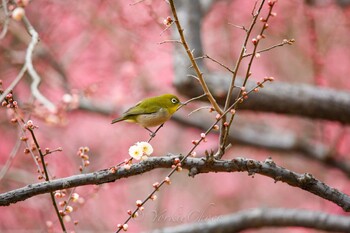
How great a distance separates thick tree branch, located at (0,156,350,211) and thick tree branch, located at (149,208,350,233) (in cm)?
149

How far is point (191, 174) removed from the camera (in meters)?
1.86

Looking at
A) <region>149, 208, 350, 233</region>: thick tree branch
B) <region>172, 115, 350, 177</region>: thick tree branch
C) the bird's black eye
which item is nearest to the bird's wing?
the bird's black eye

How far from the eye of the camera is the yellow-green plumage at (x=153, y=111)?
2596 mm

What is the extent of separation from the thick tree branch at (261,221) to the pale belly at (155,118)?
123 cm

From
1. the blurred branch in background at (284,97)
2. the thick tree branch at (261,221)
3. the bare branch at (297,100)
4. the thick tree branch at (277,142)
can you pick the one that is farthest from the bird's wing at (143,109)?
the thick tree branch at (277,142)

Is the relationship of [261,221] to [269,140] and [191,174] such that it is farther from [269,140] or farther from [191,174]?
[191,174]

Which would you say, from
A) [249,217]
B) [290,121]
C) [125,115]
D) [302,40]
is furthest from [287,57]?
[125,115]

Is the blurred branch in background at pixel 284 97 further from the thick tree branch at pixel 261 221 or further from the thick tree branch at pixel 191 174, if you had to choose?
the thick tree branch at pixel 191 174

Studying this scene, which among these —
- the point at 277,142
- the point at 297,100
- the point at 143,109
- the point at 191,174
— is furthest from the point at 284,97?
the point at 191,174

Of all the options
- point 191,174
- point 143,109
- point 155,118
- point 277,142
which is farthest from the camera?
A: point 277,142

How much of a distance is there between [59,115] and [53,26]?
372 cm

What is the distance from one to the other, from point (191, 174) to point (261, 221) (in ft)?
6.14

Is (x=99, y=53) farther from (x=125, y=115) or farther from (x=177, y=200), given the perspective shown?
(x=125, y=115)

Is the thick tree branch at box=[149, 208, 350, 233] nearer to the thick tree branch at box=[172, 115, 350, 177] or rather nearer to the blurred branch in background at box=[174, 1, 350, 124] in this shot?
the blurred branch in background at box=[174, 1, 350, 124]
